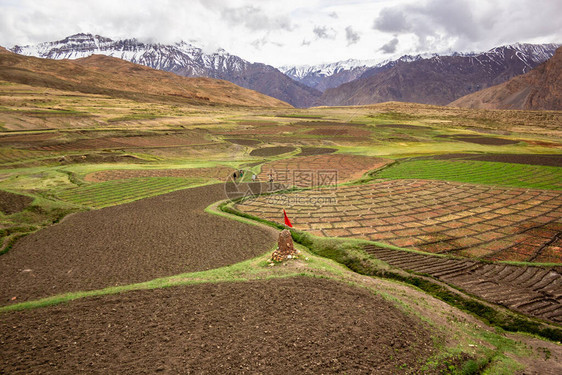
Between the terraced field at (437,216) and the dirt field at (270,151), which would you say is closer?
the terraced field at (437,216)

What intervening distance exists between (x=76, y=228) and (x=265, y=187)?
20452mm

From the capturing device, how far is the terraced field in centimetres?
2089

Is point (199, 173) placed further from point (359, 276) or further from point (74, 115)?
point (74, 115)

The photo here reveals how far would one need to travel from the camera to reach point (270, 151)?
6831cm

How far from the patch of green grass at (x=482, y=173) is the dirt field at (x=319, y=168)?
4.28m

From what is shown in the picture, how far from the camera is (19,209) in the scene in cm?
2891

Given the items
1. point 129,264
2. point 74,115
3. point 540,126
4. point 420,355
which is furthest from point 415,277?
point 540,126

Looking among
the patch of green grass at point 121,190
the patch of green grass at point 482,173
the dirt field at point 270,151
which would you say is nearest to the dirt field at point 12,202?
the patch of green grass at point 121,190

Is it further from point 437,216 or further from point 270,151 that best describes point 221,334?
point 270,151

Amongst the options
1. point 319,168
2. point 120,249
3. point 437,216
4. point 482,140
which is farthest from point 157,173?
point 482,140

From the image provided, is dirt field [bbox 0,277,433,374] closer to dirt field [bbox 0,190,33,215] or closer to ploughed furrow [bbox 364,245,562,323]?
ploughed furrow [bbox 364,245,562,323]

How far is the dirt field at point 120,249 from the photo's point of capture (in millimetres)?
16516

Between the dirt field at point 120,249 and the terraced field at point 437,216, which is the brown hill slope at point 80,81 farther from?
the terraced field at point 437,216

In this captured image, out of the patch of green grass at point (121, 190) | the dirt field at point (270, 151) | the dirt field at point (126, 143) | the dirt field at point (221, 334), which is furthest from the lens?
the dirt field at point (270, 151)
